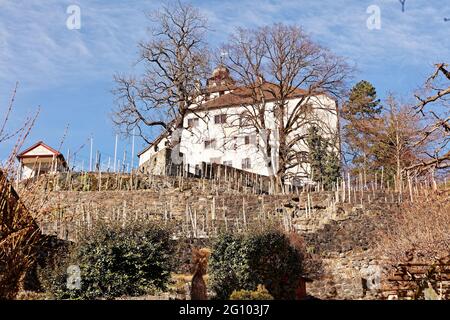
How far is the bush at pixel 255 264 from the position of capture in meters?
13.8

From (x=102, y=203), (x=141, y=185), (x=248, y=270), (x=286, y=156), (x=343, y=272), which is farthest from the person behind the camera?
(x=286, y=156)

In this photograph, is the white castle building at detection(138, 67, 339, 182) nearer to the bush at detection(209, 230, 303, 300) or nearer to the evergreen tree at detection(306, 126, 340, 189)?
the evergreen tree at detection(306, 126, 340, 189)

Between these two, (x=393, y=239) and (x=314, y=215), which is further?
(x=314, y=215)

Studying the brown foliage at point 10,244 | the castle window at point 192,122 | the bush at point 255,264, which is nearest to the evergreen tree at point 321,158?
the castle window at point 192,122

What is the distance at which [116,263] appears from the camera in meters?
13.7

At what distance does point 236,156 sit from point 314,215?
2133 centimetres

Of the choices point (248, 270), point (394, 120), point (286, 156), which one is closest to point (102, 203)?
point (286, 156)

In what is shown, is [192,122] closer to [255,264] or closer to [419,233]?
[419,233]

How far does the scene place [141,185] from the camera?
29.3m

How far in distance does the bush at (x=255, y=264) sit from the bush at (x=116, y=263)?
121 centimetres

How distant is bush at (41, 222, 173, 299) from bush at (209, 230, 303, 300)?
1.21 metres
